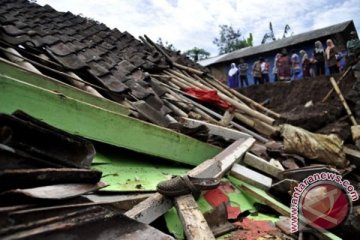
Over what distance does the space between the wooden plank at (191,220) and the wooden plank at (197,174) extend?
0.37 feet

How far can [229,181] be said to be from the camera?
3.37 metres

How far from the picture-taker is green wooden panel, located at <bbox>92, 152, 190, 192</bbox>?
8.39 feet

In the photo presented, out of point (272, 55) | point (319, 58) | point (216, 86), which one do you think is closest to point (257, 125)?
point (216, 86)

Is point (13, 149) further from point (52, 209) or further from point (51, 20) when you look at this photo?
point (51, 20)

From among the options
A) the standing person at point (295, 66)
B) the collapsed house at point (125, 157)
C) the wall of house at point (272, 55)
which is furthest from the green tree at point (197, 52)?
the collapsed house at point (125, 157)

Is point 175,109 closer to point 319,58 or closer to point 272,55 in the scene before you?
point 319,58

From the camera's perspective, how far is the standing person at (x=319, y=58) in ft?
45.7

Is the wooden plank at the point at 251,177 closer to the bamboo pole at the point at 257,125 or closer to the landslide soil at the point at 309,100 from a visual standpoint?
the bamboo pole at the point at 257,125

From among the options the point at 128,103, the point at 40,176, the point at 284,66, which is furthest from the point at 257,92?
the point at 40,176

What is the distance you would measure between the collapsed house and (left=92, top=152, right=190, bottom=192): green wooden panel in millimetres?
15

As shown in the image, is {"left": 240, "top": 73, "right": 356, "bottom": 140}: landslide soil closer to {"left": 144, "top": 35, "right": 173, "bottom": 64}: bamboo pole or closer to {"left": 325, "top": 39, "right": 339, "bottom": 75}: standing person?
{"left": 325, "top": 39, "right": 339, "bottom": 75}: standing person

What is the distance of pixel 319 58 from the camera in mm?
14078

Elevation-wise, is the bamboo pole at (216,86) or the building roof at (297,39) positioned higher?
the building roof at (297,39)

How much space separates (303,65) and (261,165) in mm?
13023
